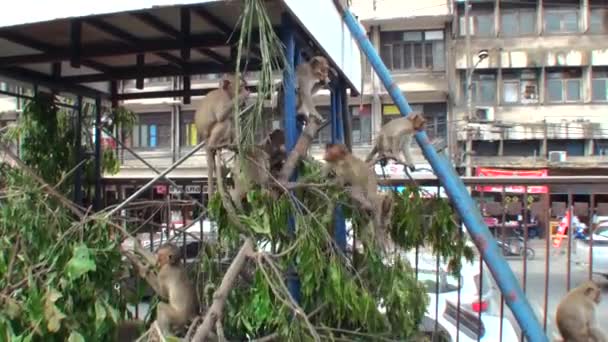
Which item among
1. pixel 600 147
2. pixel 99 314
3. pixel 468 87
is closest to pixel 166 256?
pixel 99 314

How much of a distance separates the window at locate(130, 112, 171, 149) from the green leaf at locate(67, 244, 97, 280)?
2005 centimetres

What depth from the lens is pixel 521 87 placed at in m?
21.4

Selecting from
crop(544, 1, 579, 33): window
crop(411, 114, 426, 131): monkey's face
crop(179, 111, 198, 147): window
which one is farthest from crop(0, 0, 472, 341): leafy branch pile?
crop(544, 1, 579, 33): window

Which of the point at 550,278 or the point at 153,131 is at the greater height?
the point at 153,131

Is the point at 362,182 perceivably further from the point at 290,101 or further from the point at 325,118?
the point at 325,118

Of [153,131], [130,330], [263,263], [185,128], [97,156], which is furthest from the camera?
[153,131]

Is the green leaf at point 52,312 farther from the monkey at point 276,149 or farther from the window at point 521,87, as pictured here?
the window at point 521,87

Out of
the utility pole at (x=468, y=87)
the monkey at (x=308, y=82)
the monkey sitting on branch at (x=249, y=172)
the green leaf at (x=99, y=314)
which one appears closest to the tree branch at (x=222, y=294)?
the monkey sitting on branch at (x=249, y=172)

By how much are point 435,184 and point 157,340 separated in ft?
5.81

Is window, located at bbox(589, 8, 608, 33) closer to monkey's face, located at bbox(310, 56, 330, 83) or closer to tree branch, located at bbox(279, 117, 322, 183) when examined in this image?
monkey's face, located at bbox(310, 56, 330, 83)

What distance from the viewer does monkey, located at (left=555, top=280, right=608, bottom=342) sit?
3227mm

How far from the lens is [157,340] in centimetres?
252

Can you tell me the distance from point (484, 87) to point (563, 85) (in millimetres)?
2666

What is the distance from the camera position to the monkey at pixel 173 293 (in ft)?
9.36
